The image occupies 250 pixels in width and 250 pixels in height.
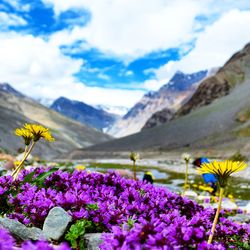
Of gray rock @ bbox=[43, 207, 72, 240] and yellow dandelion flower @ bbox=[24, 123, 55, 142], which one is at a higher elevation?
yellow dandelion flower @ bbox=[24, 123, 55, 142]

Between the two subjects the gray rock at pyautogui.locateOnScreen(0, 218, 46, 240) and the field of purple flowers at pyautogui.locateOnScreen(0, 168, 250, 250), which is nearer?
the field of purple flowers at pyautogui.locateOnScreen(0, 168, 250, 250)

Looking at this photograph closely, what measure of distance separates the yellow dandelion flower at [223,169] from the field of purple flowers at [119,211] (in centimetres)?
73

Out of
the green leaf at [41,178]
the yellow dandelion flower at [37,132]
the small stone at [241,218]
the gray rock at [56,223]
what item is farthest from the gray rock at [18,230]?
the small stone at [241,218]

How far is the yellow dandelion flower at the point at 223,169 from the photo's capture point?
5.96 metres

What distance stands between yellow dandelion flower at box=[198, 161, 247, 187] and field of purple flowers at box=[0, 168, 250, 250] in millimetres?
731

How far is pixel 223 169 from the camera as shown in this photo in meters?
6.03

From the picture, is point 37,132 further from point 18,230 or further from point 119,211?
point 18,230

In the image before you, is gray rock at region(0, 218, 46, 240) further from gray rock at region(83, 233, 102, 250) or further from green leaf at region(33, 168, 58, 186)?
green leaf at region(33, 168, 58, 186)

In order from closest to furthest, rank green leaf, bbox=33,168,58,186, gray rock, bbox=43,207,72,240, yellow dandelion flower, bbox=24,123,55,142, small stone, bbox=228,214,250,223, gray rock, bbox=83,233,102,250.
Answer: gray rock, bbox=83,233,102,250 < gray rock, bbox=43,207,72,240 < yellow dandelion flower, bbox=24,123,55,142 < green leaf, bbox=33,168,58,186 < small stone, bbox=228,214,250,223

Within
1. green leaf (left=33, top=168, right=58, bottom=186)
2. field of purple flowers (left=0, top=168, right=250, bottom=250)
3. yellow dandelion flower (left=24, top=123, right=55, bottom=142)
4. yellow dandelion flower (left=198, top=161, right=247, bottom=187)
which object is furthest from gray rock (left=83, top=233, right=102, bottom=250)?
green leaf (left=33, top=168, right=58, bottom=186)

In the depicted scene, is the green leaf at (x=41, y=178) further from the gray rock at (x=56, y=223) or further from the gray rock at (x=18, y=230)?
the gray rock at (x=18, y=230)

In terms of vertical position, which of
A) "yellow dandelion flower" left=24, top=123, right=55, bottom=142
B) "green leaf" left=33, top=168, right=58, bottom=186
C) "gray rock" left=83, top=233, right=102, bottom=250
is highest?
"yellow dandelion flower" left=24, top=123, right=55, bottom=142

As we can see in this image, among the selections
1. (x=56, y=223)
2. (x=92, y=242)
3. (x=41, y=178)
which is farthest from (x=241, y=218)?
(x=56, y=223)

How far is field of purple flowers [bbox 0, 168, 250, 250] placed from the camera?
5.56m
